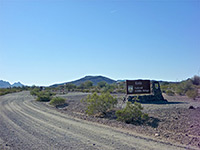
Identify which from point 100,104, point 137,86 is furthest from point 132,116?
point 137,86

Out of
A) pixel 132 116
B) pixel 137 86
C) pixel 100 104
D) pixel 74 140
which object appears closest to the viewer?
pixel 74 140

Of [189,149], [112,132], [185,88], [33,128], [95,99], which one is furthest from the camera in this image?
[185,88]

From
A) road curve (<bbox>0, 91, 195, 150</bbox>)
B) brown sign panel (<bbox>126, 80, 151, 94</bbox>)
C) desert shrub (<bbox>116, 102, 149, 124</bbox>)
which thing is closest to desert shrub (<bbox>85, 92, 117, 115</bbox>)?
desert shrub (<bbox>116, 102, 149, 124</bbox>)

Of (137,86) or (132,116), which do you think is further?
(137,86)

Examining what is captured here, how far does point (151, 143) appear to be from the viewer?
25.6 feet

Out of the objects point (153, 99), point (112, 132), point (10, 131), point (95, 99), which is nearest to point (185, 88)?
point (153, 99)

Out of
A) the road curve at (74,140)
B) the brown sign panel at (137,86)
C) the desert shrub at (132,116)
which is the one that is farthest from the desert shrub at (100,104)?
the brown sign panel at (137,86)

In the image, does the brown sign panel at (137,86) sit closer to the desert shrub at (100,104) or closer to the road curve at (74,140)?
the desert shrub at (100,104)

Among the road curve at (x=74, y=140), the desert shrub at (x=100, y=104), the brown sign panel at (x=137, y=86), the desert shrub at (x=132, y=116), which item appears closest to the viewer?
the road curve at (x=74, y=140)

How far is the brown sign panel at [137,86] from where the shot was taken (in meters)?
24.0

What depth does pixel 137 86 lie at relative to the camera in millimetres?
24516

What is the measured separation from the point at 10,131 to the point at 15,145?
109 inches

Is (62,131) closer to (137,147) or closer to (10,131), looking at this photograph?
(10,131)

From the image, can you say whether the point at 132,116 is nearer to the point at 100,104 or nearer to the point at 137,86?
the point at 100,104
